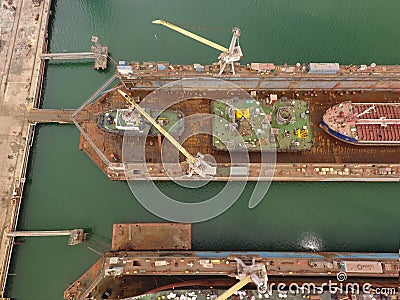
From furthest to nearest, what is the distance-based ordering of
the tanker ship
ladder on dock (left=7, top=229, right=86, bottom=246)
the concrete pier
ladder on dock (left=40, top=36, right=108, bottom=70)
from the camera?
ladder on dock (left=40, top=36, right=108, bottom=70) → the concrete pier → the tanker ship → ladder on dock (left=7, top=229, right=86, bottom=246)

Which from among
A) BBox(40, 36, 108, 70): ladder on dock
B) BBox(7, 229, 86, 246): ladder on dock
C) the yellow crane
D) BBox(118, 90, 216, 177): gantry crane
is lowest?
the yellow crane

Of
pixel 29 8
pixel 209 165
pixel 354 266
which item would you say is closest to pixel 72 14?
pixel 29 8

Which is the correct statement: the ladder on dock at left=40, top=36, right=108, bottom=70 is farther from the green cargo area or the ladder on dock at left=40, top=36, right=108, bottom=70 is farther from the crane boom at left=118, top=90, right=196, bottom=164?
the green cargo area

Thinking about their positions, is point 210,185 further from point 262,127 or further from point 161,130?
point 262,127

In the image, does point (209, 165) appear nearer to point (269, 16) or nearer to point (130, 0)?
point (269, 16)

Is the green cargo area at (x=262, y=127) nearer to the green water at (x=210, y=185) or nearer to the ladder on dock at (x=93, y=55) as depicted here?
the green water at (x=210, y=185)

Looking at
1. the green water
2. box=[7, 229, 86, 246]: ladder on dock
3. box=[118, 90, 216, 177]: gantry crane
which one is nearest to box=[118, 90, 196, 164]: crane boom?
box=[118, 90, 216, 177]: gantry crane

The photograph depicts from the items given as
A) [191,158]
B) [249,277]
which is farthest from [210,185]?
[249,277]
